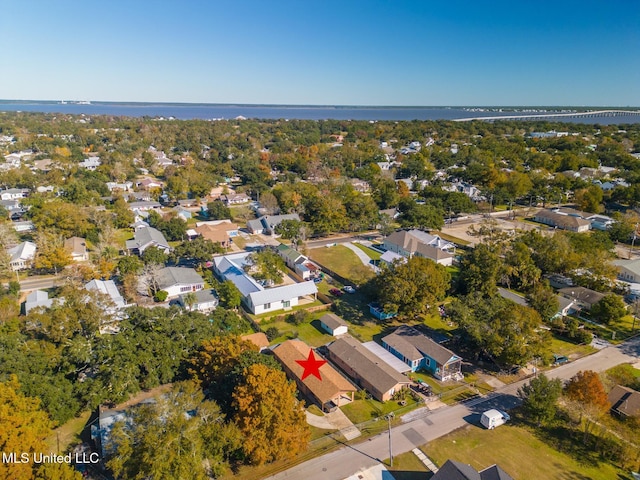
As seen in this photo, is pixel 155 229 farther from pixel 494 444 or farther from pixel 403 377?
pixel 494 444

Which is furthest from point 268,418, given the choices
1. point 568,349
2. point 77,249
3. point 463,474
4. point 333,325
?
point 77,249

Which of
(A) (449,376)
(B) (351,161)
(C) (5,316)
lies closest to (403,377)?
(A) (449,376)

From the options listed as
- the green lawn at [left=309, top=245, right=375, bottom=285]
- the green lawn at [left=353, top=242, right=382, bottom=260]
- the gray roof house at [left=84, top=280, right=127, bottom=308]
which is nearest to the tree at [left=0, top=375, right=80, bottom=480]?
the gray roof house at [left=84, top=280, right=127, bottom=308]

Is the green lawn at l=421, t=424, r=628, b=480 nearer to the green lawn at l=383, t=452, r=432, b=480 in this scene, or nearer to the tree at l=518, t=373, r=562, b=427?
the green lawn at l=383, t=452, r=432, b=480

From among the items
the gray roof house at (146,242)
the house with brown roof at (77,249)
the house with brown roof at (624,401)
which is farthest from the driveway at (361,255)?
the house with brown roof at (77,249)

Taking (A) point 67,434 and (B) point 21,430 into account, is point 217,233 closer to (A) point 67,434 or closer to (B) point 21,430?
(A) point 67,434

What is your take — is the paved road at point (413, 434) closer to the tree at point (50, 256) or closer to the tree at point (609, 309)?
the tree at point (609, 309)
